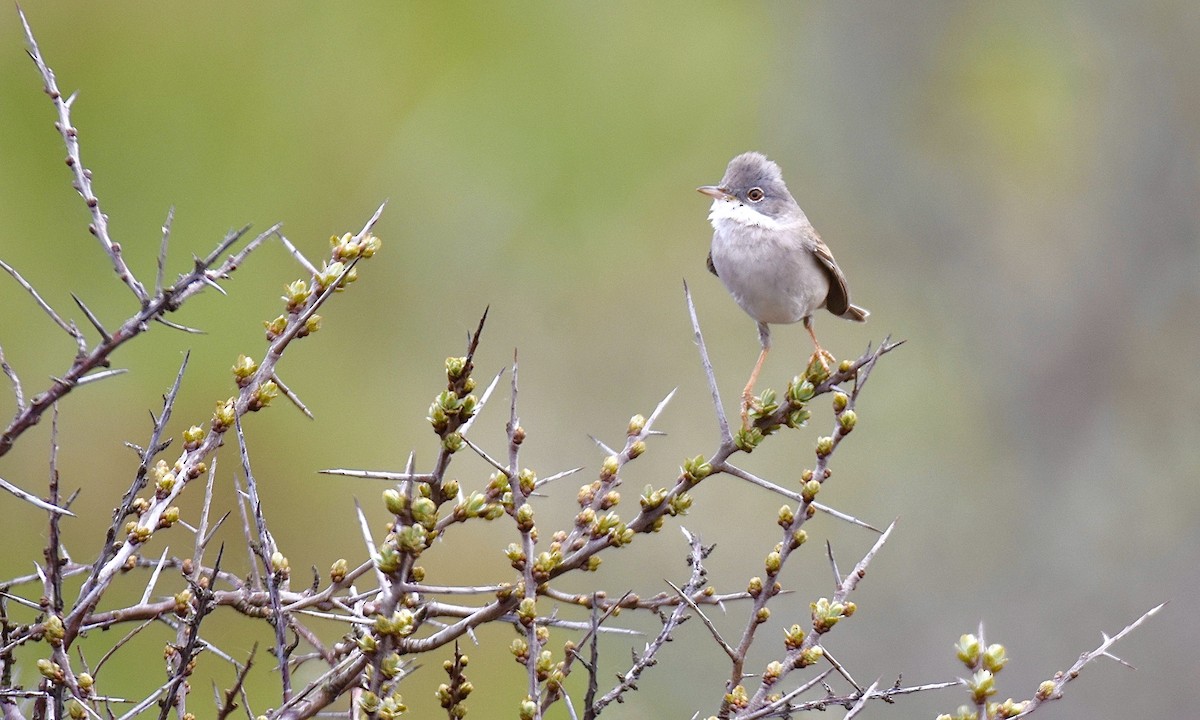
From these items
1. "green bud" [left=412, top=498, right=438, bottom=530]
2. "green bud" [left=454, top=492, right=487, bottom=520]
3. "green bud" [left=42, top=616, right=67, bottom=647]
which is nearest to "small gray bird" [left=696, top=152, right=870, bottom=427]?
"green bud" [left=454, top=492, right=487, bottom=520]

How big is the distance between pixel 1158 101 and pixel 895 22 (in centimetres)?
311

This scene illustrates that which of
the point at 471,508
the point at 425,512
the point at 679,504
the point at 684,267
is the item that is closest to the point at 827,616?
the point at 679,504

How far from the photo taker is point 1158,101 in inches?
513

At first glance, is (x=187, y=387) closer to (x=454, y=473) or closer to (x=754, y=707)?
(x=454, y=473)

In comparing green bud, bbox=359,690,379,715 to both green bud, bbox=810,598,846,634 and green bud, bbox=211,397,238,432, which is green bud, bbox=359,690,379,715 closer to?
green bud, bbox=211,397,238,432

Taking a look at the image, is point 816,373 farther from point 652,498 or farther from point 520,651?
point 520,651

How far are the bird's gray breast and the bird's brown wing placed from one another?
35 millimetres

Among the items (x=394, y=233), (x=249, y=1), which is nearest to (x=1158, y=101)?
(x=394, y=233)

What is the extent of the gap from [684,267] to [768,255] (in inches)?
266

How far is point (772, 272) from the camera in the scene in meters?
4.70

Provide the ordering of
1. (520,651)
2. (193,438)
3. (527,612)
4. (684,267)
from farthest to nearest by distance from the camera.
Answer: (684,267), (193,438), (520,651), (527,612)

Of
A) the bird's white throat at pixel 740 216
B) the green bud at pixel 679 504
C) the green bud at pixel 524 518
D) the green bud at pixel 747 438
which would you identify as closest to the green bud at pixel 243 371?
the green bud at pixel 524 518

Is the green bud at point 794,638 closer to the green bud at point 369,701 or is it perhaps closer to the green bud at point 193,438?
the green bud at point 369,701

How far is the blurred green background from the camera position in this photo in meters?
8.95
